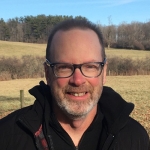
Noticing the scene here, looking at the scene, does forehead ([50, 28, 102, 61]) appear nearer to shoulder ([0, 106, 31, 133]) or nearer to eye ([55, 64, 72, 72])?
eye ([55, 64, 72, 72])

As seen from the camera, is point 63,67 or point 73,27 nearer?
point 63,67

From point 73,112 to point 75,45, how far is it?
1.53ft

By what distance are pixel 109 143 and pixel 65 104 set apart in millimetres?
414

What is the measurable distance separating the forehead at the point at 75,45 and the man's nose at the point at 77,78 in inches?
4.1

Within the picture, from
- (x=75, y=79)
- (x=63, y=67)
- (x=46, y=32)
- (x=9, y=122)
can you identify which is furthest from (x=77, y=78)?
(x=46, y=32)

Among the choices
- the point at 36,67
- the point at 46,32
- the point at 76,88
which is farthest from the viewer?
the point at 46,32

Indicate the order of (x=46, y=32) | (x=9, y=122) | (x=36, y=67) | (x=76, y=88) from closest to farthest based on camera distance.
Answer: (x=76, y=88), (x=9, y=122), (x=36, y=67), (x=46, y=32)

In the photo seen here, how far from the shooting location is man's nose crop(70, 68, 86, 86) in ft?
6.60

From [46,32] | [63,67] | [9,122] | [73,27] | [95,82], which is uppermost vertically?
[46,32]

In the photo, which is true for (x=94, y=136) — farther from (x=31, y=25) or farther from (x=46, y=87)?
(x=31, y=25)

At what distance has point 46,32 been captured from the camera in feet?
296

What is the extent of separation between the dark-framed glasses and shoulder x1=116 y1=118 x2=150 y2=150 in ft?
1.49

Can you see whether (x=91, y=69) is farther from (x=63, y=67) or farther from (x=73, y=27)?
(x=73, y=27)

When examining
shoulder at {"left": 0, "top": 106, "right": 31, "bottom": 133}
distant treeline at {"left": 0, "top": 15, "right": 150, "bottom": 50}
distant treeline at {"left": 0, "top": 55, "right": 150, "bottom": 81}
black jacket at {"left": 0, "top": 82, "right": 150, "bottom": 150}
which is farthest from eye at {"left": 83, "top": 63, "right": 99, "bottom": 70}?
distant treeline at {"left": 0, "top": 15, "right": 150, "bottom": 50}
